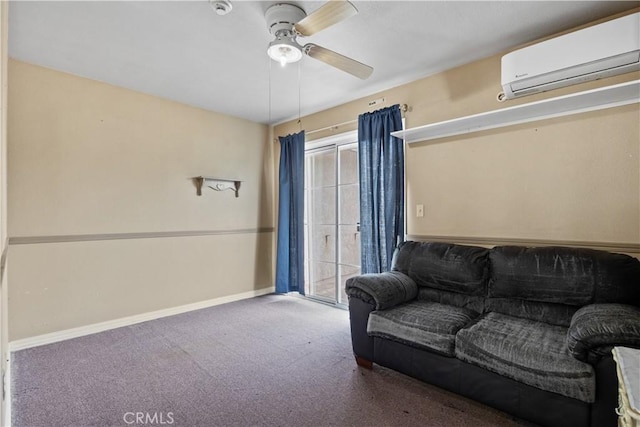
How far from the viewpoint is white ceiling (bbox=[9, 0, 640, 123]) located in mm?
2137

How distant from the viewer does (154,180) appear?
12.0 ft

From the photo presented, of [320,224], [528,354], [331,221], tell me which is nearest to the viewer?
[528,354]

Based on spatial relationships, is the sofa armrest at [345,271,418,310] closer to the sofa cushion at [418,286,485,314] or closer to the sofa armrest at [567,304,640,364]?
the sofa cushion at [418,286,485,314]

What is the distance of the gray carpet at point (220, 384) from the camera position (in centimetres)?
189

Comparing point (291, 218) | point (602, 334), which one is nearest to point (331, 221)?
point (291, 218)

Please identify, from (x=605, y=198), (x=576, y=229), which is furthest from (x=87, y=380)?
(x=605, y=198)

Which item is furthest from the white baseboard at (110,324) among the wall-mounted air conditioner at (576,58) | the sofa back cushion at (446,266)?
the wall-mounted air conditioner at (576,58)

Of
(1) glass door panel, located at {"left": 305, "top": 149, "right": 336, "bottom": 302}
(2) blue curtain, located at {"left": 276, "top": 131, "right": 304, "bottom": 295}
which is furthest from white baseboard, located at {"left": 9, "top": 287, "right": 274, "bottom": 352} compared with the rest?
(1) glass door panel, located at {"left": 305, "top": 149, "right": 336, "bottom": 302}

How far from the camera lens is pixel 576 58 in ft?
7.00

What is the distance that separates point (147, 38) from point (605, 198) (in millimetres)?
3513

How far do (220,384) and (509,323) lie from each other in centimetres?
196

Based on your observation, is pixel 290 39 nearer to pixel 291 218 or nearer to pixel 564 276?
pixel 564 276

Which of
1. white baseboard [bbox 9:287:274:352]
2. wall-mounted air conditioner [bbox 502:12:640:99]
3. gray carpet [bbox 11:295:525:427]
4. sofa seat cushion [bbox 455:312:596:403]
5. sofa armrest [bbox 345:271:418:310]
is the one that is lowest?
gray carpet [bbox 11:295:525:427]

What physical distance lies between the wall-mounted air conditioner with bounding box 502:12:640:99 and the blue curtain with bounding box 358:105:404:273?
3.65 ft
